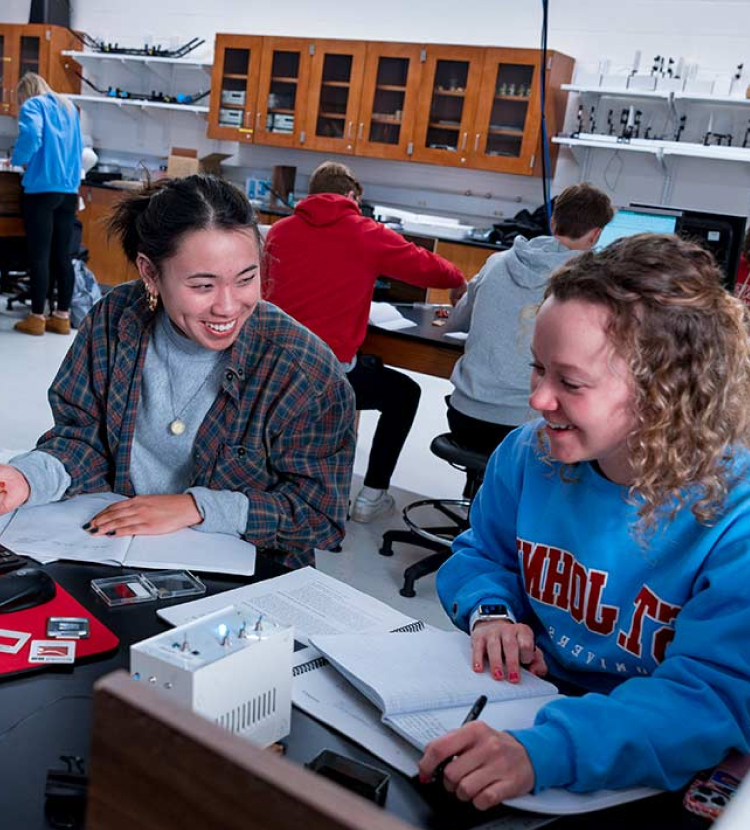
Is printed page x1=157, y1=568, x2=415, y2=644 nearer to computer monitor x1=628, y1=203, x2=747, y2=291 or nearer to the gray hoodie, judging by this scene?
the gray hoodie

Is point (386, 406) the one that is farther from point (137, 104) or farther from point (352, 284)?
point (137, 104)

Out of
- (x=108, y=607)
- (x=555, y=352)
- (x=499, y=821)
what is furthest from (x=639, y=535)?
(x=108, y=607)

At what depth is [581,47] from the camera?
552cm

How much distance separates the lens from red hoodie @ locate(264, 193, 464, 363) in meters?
3.03

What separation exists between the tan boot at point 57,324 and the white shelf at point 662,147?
3053mm

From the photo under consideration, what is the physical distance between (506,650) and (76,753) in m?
0.48

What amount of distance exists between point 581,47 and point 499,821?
5.53m

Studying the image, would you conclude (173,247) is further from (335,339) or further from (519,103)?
(519,103)

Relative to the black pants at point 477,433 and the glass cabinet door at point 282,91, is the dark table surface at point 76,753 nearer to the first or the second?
the black pants at point 477,433

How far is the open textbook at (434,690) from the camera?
84 centimetres

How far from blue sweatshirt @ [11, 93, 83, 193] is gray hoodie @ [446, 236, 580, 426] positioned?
10.8 ft

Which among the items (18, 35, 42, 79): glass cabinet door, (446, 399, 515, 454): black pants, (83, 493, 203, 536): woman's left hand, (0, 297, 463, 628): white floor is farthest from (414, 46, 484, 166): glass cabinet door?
(83, 493, 203, 536): woman's left hand

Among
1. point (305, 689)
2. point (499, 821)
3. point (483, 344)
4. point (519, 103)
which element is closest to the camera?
point (499, 821)

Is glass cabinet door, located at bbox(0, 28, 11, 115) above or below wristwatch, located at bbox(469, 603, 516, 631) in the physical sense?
above
